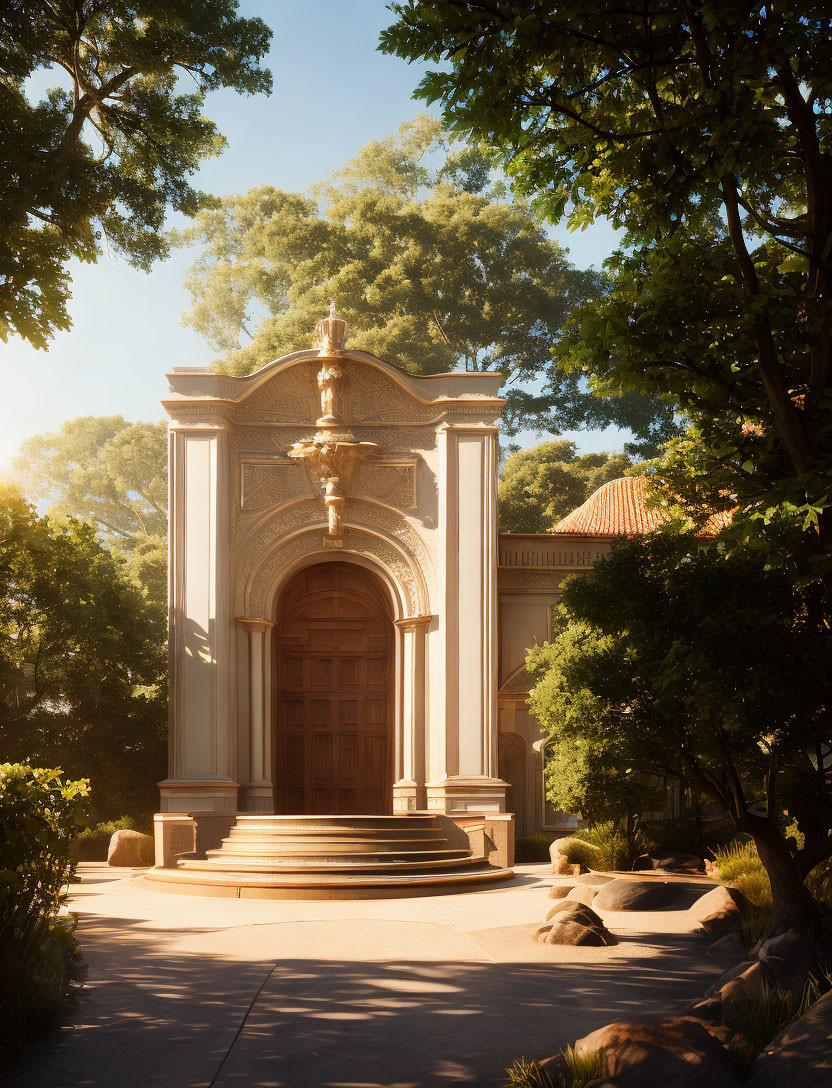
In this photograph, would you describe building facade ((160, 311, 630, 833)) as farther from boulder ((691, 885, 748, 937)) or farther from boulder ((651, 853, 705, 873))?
boulder ((691, 885, 748, 937))

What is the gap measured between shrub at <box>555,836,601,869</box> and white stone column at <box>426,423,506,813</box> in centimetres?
200

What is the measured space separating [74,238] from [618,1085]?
32.9ft

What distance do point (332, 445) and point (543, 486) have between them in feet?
46.3

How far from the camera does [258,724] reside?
16828mm

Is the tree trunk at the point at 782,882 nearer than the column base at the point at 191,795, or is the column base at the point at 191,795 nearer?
the tree trunk at the point at 782,882

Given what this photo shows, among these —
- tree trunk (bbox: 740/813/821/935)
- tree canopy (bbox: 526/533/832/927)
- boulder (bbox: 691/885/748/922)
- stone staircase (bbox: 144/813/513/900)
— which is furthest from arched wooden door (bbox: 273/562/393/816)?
tree trunk (bbox: 740/813/821/935)

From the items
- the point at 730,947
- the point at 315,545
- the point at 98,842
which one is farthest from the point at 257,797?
the point at 730,947

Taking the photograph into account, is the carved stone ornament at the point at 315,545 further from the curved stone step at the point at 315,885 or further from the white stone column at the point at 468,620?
the curved stone step at the point at 315,885

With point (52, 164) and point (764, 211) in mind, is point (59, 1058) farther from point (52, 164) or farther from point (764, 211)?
point (52, 164)

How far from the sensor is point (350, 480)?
1742 centimetres

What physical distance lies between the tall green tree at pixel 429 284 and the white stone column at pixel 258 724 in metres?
14.2

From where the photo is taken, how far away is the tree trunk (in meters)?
7.92

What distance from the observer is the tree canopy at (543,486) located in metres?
29.9

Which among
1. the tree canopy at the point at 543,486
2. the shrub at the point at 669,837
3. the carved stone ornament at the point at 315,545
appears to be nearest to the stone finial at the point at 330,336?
the carved stone ornament at the point at 315,545
